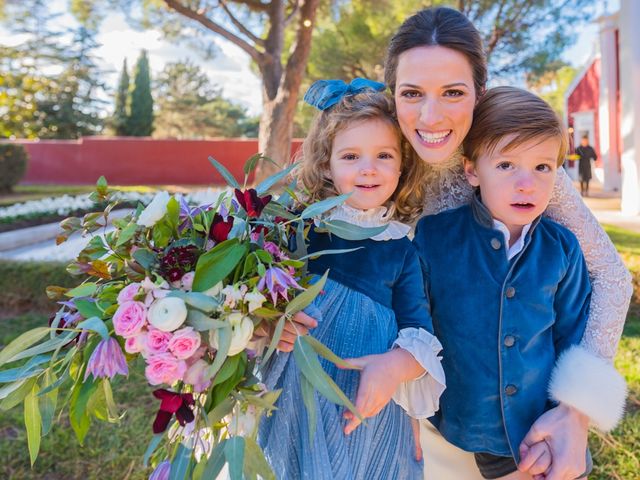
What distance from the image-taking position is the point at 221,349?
44.1 inches

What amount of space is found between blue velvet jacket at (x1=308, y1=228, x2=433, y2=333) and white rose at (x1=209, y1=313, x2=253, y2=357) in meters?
0.44

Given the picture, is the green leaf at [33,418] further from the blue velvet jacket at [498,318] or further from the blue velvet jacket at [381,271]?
the blue velvet jacket at [498,318]

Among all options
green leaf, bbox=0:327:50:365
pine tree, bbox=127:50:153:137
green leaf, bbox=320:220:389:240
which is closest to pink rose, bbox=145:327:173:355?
green leaf, bbox=0:327:50:365

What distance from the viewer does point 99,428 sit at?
312 centimetres

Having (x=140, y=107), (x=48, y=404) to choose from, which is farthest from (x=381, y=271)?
(x=140, y=107)

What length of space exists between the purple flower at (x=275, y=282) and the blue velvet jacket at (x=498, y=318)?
1.89 feet

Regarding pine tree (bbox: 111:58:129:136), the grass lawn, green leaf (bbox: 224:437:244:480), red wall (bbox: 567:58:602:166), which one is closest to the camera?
green leaf (bbox: 224:437:244:480)

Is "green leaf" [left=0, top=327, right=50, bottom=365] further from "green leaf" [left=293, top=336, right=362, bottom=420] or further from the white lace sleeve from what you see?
the white lace sleeve

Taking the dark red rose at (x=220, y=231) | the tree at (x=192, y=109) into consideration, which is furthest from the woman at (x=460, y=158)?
the tree at (x=192, y=109)

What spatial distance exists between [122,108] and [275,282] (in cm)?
3757

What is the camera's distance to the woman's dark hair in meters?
1.56

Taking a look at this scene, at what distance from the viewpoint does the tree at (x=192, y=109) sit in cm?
3847

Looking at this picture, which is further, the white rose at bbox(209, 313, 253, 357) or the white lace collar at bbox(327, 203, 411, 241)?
the white lace collar at bbox(327, 203, 411, 241)

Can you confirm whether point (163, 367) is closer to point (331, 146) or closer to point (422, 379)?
point (422, 379)
